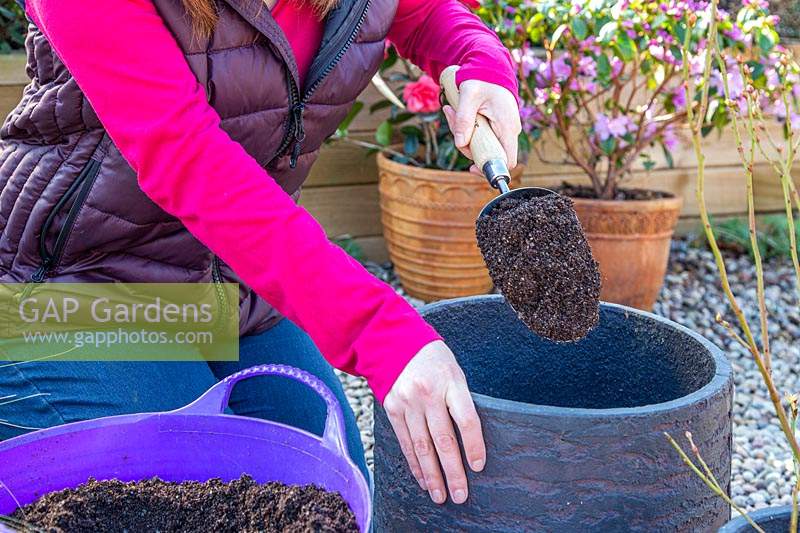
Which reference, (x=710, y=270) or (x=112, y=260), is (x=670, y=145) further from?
(x=112, y=260)

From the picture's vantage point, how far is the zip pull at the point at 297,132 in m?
1.50

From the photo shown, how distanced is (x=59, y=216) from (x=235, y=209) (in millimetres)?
485

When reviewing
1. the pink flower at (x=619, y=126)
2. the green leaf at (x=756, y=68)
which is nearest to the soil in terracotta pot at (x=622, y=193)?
the pink flower at (x=619, y=126)

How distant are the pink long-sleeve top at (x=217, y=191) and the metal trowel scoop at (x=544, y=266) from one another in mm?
219

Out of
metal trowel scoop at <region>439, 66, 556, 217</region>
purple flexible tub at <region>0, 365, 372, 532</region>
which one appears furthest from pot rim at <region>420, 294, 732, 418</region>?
metal trowel scoop at <region>439, 66, 556, 217</region>

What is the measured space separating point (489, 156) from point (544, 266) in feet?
0.91

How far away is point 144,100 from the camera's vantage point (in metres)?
1.20

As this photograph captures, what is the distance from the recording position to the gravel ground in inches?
91.8

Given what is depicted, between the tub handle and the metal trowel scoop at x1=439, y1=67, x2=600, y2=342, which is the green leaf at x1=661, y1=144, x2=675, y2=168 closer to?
the metal trowel scoop at x1=439, y1=67, x2=600, y2=342

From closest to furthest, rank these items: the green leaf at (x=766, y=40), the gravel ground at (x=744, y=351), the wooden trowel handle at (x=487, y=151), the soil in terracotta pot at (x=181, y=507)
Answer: the soil in terracotta pot at (x=181, y=507) → the wooden trowel handle at (x=487, y=151) → the gravel ground at (x=744, y=351) → the green leaf at (x=766, y=40)

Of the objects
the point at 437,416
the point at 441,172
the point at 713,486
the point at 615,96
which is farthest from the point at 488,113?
the point at 615,96

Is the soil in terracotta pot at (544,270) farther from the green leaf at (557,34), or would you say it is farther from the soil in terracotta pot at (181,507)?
the green leaf at (557,34)

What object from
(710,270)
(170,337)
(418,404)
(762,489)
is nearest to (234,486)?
(418,404)

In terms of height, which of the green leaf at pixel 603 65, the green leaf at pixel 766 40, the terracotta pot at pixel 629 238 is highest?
the green leaf at pixel 766 40
